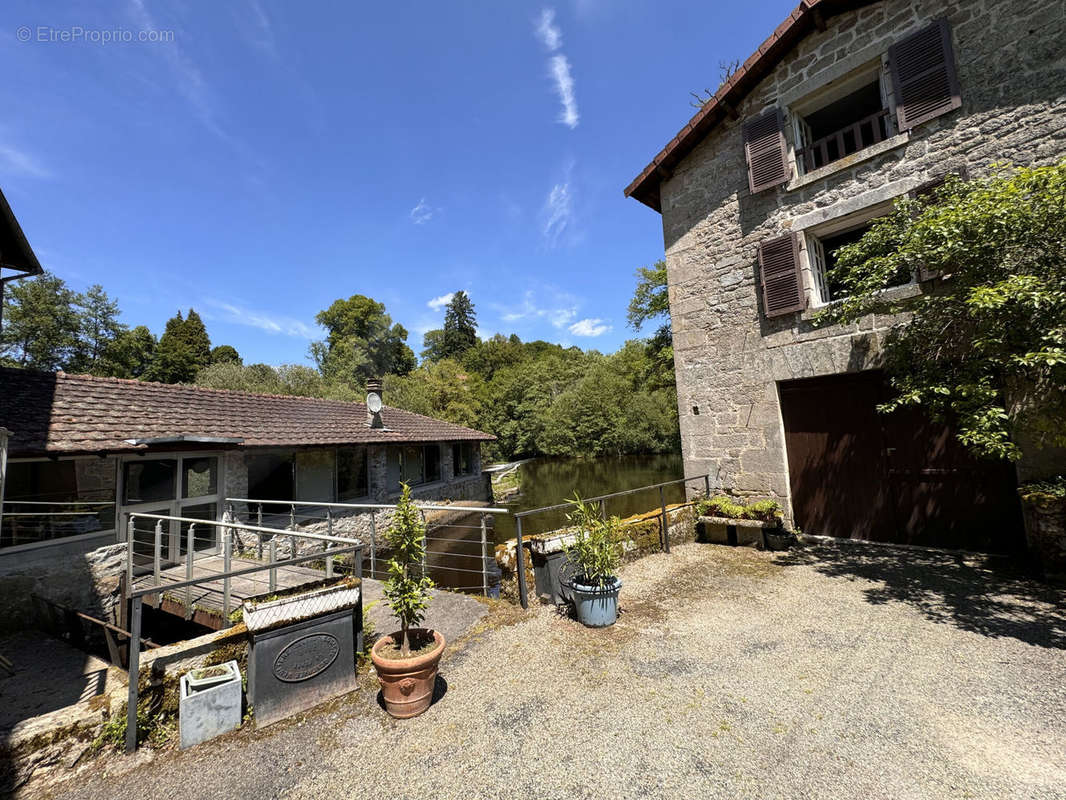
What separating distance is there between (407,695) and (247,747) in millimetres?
1090

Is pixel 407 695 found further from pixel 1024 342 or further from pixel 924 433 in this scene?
pixel 924 433

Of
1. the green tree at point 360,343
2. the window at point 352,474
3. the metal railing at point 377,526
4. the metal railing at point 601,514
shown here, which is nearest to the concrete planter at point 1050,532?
the metal railing at point 601,514

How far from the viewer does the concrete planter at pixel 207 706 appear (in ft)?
10.1

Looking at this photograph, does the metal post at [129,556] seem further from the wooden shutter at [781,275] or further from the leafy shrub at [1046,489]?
the leafy shrub at [1046,489]

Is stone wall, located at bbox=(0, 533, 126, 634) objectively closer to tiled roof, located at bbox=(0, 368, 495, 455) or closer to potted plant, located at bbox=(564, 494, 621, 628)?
tiled roof, located at bbox=(0, 368, 495, 455)

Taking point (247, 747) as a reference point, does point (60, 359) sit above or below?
above

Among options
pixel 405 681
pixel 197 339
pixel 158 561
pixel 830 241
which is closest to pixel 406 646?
pixel 405 681

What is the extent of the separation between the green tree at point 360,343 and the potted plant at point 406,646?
118 ft

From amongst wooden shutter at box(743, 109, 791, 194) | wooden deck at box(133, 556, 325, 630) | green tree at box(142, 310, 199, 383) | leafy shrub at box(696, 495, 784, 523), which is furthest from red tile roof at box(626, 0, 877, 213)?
green tree at box(142, 310, 199, 383)

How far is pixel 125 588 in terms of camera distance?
690 centimetres

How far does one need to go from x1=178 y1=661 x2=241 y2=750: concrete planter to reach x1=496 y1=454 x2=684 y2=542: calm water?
1028 cm

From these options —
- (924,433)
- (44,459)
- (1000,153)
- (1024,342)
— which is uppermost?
(1000,153)

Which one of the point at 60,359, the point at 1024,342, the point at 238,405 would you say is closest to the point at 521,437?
the point at 238,405

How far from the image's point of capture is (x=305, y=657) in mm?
3477
